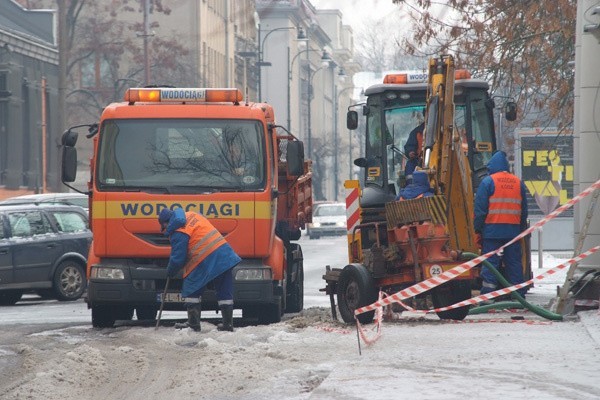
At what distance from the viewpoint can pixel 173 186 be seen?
1617 centimetres

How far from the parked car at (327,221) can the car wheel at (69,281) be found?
3992 cm

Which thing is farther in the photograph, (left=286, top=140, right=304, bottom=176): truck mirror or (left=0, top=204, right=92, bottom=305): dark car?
(left=0, top=204, right=92, bottom=305): dark car

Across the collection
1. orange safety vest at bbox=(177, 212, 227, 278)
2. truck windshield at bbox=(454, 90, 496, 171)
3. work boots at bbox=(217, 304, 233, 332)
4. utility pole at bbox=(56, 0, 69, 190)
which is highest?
utility pole at bbox=(56, 0, 69, 190)

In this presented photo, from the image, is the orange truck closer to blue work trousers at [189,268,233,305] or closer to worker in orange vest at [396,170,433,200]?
blue work trousers at [189,268,233,305]

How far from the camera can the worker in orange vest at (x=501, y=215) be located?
651 inches

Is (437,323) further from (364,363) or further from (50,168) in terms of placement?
(50,168)

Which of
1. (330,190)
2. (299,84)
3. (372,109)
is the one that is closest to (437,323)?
(372,109)

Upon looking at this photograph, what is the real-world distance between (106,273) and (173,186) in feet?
4.10

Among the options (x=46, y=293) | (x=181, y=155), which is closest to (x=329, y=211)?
(x=46, y=293)

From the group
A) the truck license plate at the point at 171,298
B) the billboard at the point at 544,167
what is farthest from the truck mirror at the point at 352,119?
the billboard at the point at 544,167

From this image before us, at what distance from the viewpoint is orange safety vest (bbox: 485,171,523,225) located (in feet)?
54.3

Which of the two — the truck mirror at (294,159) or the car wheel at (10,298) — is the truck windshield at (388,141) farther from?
the car wheel at (10,298)

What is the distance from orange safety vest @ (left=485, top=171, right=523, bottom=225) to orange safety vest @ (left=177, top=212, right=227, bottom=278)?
3.38 metres

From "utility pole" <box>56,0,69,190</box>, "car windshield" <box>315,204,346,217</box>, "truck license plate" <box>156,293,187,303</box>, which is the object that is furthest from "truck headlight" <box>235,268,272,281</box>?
"car windshield" <box>315,204,346,217</box>
